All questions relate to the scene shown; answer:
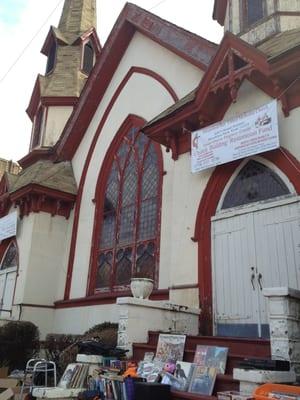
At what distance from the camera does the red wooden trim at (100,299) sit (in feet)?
33.1

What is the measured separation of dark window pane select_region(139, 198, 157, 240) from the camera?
1142 centimetres

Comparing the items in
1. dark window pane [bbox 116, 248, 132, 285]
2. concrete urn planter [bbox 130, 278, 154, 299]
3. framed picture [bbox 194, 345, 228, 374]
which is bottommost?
framed picture [bbox 194, 345, 228, 374]

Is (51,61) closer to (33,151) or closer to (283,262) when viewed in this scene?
(33,151)

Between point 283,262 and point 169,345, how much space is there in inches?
93.1

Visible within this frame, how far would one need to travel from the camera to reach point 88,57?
20.9 metres

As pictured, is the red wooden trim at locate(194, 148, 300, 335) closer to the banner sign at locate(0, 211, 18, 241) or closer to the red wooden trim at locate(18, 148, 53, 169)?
the banner sign at locate(0, 211, 18, 241)

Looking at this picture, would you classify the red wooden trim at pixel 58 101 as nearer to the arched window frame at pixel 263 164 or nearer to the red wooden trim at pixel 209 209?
→ the red wooden trim at pixel 209 209

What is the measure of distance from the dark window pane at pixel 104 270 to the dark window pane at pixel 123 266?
1.10 ft

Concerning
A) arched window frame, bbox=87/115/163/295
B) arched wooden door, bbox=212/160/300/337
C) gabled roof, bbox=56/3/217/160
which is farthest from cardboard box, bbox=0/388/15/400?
gabled roof, bbox=56/3/217/160

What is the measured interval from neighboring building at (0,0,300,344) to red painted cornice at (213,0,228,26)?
5cm

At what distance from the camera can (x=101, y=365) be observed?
7066 mm

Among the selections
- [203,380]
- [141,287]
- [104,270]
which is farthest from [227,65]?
[104,270]

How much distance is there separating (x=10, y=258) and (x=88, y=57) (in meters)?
10.5

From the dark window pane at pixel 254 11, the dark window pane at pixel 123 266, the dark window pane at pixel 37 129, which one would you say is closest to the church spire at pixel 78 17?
the dark window pane at pixel 37 129
